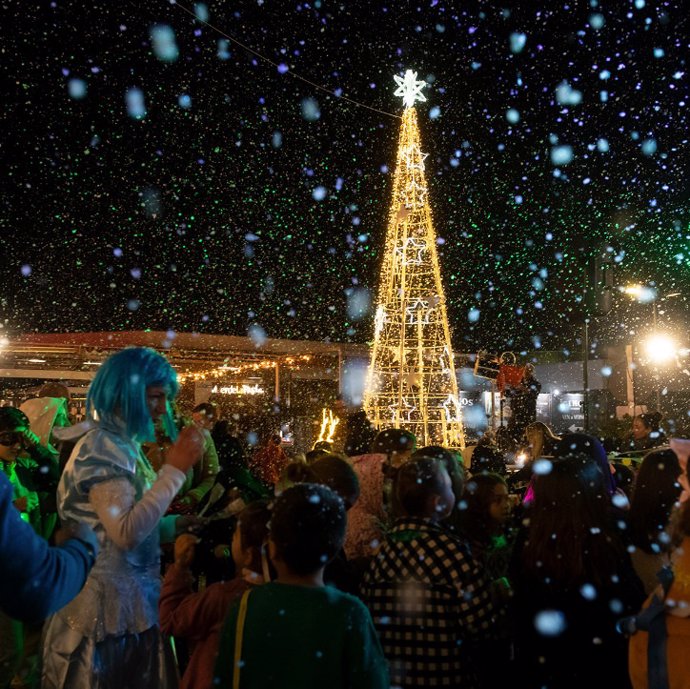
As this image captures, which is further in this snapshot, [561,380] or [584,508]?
[561,380]

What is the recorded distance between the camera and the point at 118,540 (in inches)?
84.4

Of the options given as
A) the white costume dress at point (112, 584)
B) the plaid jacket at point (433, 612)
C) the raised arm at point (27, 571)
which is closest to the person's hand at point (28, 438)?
the white costume dress at point (112, 584)

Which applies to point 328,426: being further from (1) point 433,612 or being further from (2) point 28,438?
(1) point 433,612

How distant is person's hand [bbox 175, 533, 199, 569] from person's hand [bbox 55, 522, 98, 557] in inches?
40.7

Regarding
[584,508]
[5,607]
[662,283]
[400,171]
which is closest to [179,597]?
[5,607]

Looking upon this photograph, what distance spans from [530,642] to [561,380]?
23.9m

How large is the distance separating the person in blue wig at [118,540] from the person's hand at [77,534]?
0.52m

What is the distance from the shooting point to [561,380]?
2547 cm

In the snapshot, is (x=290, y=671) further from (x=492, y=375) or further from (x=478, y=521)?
(x=492, y=375)

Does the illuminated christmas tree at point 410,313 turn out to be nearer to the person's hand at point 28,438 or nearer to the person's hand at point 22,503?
the person's hand at point 28,438

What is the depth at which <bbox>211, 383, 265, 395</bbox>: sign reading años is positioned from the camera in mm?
20328

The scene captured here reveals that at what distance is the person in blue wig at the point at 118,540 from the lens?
221 cm

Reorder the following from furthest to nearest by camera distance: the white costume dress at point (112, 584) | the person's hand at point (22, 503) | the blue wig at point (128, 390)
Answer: the person's hand at point (22, 503) → the blue wig at point (128, 390) → the white costume dress at point (112, 584)

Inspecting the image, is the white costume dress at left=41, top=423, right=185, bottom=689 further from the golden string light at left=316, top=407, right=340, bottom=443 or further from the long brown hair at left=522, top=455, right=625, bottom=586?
the golden string light at left=316, top=407, right=340, bottom=443
